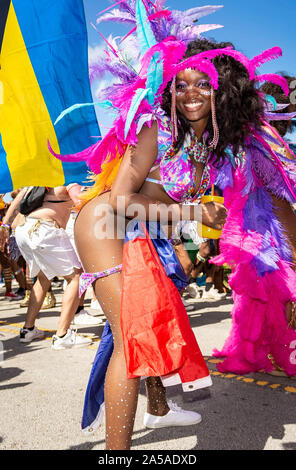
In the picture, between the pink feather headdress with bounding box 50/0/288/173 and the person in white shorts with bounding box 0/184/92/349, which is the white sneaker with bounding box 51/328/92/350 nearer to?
the person in white shorts with bounding box 0/184/92/349

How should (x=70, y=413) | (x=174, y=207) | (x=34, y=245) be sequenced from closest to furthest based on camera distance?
(x=174, y=207)
(x=70, y=413)
(x=34, y=245)

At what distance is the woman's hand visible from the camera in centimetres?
175

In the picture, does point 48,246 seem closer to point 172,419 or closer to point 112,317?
point 172,419

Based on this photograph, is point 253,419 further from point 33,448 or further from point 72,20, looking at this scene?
point 72,20

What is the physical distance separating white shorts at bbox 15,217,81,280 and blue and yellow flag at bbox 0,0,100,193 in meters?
1.11

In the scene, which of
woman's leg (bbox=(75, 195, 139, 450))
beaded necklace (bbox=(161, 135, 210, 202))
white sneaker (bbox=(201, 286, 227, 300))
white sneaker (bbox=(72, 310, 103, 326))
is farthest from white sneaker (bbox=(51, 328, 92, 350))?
white sneaker (bbox=(201, 286, 227, 300))

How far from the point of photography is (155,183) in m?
1.81

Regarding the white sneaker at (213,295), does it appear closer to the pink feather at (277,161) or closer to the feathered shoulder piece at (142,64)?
the pink feather at (277,161)

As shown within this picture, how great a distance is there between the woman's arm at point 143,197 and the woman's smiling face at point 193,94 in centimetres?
18

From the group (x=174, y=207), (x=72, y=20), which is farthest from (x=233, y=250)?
(x=72, y=20)

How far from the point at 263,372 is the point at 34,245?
7.79ft

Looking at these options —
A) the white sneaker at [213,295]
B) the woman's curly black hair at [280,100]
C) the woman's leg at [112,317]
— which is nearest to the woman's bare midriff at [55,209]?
the woman's curly black hair at [280,100]
